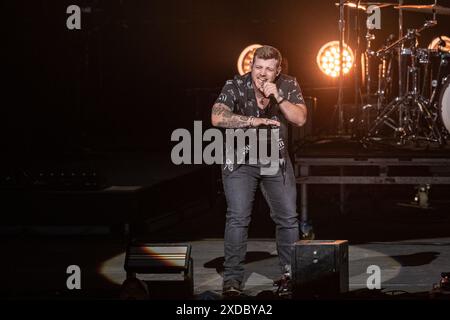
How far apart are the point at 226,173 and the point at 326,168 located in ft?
20.8

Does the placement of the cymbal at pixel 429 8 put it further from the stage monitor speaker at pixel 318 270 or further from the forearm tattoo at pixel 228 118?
the stage monitor speaker at pixel 318 270

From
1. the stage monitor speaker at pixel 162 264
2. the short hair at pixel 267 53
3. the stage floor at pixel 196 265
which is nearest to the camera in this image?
the stage monitor speaker at pixel 162 264

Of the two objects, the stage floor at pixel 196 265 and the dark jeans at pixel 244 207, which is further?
the stage floor at pixel 196 265

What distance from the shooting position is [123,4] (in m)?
14.5

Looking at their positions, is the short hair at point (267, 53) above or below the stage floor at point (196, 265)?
above

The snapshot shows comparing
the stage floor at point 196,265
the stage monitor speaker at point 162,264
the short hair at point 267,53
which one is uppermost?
the short hair at point 267,53

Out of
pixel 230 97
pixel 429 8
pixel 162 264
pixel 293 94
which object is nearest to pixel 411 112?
pixel 429 8

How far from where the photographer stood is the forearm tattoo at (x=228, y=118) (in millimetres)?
6625

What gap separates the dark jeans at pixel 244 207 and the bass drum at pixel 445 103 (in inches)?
164

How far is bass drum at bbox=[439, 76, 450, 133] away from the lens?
10.6 m

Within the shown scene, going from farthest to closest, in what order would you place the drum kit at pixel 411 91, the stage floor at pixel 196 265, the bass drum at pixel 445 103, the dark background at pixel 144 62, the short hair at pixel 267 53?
the dark background at pixel 144 62 → the drum kit at pixel 411 91 → the bass drum at pixel 445 103 → the stage floor at pixel 196 265 → the short hair at pixel 267 53

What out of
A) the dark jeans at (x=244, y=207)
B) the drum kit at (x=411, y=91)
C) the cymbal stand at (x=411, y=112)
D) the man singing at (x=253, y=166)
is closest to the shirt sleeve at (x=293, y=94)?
the man singing at (x=253, y=166)

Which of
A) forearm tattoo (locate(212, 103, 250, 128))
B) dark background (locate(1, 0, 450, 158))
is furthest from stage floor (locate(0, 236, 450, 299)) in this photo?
dark background (locate(1, 0, 450, 158))

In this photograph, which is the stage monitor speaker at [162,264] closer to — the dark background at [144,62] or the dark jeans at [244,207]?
the dark jeans at [244,207]
